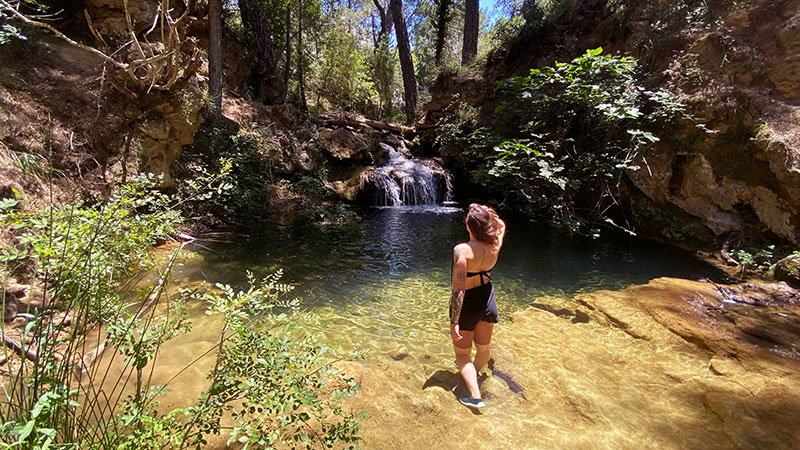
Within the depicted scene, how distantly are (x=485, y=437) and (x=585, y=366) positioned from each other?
5.11 ft

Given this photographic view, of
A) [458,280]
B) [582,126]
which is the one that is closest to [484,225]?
[458,280]

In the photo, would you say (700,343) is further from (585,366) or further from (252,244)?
(252,244)

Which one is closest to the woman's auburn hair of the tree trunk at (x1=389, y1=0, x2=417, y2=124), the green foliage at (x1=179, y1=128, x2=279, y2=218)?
the green foliage at (x1=179, y1=128, x2=279, y2=218)

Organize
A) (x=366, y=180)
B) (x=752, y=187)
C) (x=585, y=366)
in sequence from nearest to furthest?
(x=585, y=366), (x=752, y=187), (x=366, y=180)

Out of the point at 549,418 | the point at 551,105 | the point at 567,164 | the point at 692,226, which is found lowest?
the point at 549,418

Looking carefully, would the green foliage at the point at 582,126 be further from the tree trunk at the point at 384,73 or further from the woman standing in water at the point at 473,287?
the tree trunk at the point at 384,73

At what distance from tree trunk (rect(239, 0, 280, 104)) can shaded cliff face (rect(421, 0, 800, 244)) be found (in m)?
12.3

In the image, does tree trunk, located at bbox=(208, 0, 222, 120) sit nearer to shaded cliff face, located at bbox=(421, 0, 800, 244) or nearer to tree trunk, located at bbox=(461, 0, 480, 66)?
tree trunk, located at bbox=(461, 0, 480, 66)

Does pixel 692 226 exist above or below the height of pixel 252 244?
above

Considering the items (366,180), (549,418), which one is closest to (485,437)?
(549,418)

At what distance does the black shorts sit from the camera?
2854mm

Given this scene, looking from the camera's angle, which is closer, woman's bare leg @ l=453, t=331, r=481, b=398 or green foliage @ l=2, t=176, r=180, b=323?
green foliage @ l=2, t=176, r=180, b=323

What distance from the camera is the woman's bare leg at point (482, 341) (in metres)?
2.98

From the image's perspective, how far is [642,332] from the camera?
378cm
